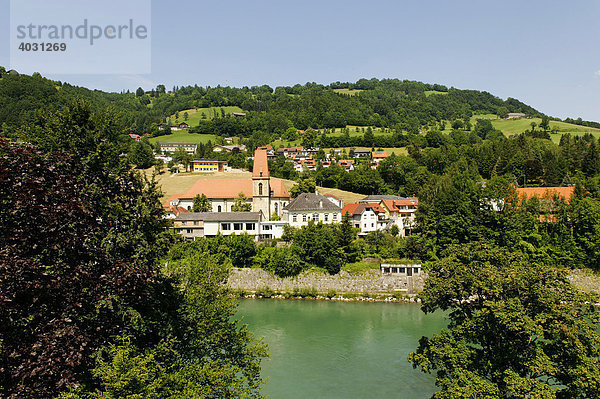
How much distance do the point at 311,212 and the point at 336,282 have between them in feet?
35.1

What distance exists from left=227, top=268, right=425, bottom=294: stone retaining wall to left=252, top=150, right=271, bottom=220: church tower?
11.5 m

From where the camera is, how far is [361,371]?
14789 millimetres

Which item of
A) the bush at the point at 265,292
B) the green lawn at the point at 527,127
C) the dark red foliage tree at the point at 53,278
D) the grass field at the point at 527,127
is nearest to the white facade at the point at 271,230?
the bush at the point at 265,292

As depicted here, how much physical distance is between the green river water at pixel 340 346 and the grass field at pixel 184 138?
72.4 m

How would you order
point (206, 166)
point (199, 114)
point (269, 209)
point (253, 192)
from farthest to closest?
point (199, 114), point (206, 166), point (269, 209), point (253, 192)

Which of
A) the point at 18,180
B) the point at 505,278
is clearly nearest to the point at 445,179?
the point at 505,278

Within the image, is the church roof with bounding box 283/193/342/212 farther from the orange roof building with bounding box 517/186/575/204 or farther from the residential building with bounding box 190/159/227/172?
the residential building with bounding box 190/159/227/172

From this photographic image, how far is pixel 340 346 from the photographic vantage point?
17625 millimetres

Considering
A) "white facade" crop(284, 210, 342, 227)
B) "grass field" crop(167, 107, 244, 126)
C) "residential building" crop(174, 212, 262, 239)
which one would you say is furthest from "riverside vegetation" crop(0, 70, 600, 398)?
"grass field" crop(167, 107, 244, 126)

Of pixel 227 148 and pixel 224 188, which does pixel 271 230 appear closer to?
pixel 224 188

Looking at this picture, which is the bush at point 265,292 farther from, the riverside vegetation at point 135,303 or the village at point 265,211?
the riverside vegetation at point 135,303

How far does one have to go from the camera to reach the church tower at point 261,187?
1503 inches

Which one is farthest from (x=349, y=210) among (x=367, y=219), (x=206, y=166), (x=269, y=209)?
(x=206, y=166)

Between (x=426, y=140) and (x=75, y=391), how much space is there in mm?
75272
